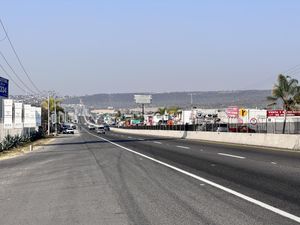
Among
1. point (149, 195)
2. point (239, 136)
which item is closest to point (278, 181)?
point (149, 195)

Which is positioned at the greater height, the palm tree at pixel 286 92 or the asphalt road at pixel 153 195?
the palm tree at pixel 286 92

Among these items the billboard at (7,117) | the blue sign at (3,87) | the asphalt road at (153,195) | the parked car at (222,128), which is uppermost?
the blue sign at (3,87)

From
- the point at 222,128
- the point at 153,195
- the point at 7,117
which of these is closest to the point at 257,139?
the point at 7,117

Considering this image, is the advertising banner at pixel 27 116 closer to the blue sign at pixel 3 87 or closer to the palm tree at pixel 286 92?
the blue sign at pixel 3 87

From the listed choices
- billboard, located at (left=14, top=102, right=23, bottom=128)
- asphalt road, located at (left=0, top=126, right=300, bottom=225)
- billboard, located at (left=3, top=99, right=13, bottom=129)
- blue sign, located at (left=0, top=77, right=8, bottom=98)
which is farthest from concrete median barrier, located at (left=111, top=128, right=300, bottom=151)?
blue sign, located at (left=0, top=77, right=8, bottom=98)

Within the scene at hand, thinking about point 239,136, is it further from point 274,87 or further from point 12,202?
point 274,87

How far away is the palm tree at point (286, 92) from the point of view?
7775 centimetres

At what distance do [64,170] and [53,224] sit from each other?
11.0m

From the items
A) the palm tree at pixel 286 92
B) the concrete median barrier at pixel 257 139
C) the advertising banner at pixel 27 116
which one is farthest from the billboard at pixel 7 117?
the palm tree at pixel 286 92

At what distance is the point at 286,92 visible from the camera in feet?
257

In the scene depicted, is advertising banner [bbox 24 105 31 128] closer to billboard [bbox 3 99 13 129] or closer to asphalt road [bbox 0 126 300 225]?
billboard [bbox 3 99 13 129]

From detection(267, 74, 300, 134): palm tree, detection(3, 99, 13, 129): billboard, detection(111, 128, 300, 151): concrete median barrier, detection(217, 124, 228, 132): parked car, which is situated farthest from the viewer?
detection(267, 74, 300, 134): palm tree

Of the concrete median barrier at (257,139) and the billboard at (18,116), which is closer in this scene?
the concrete median barrier at (257,139)

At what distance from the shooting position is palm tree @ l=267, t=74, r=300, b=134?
77.8m
